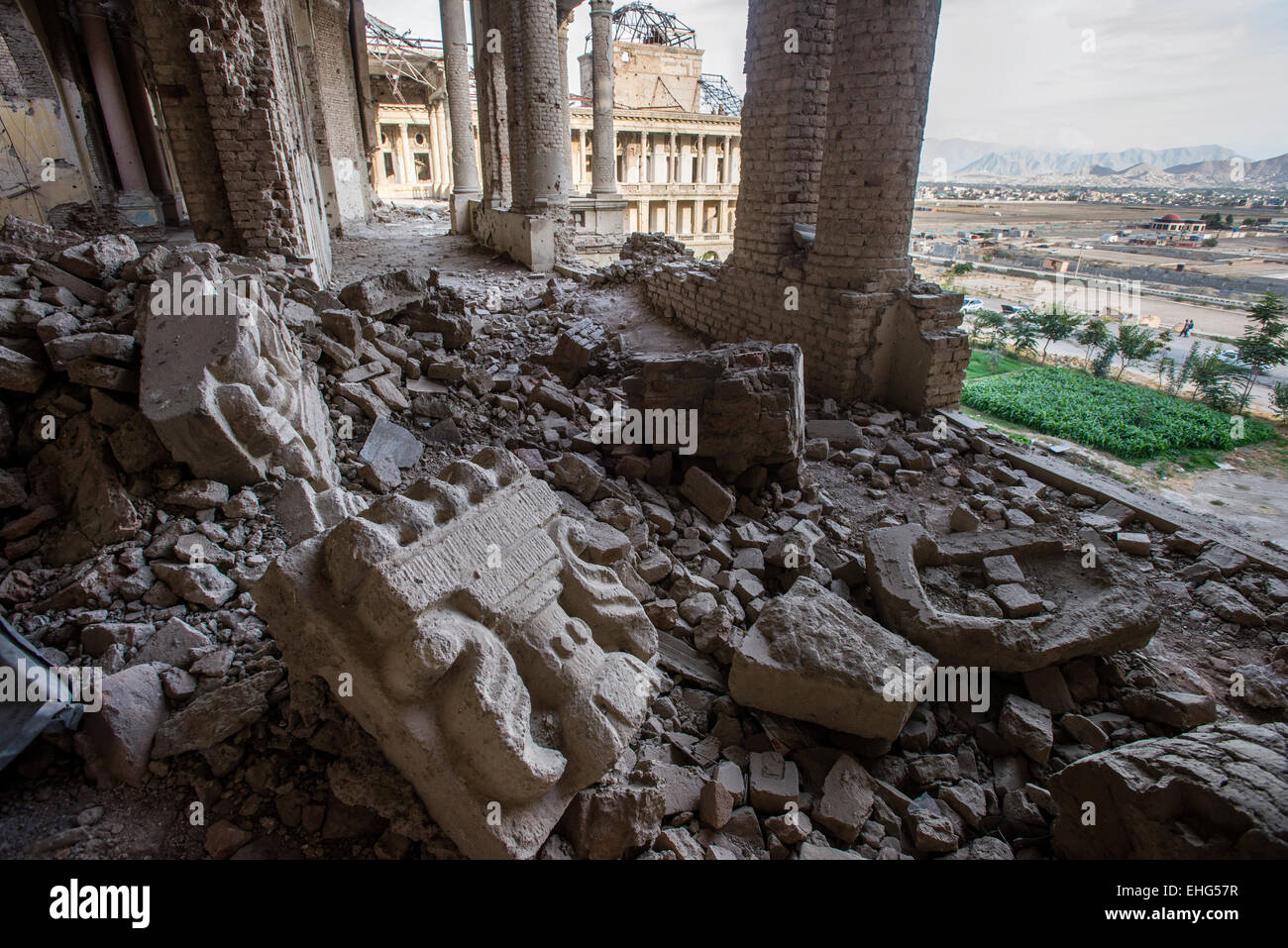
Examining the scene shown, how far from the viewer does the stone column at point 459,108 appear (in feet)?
48.7

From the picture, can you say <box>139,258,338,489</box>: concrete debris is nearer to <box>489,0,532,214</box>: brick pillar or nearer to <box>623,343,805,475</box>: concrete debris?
<box>623,343,805,475</box>: concrete debris

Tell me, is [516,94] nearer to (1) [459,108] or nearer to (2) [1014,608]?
(1) [459,108]

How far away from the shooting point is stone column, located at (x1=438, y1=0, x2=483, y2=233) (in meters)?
14.8

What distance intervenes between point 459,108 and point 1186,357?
665 inches

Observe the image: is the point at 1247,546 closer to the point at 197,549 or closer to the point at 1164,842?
the point at 1164,842

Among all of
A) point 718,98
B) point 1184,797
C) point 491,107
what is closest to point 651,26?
point 718,98

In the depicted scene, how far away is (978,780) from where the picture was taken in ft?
9.12

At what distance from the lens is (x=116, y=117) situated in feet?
37.0

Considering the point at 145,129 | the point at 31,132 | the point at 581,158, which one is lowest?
the point at 31,132

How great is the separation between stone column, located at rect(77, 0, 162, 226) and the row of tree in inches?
601

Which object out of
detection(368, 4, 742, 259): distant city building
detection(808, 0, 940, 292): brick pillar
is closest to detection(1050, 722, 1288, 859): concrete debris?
detection(808, 0, 940, 292): brick pillar

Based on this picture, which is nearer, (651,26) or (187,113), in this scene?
(187,113)

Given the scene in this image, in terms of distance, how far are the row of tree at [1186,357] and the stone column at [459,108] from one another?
11730mm

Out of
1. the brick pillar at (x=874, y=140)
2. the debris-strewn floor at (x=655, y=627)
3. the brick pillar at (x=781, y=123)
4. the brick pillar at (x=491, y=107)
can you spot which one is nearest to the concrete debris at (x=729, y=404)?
the debris-strewn floor at (x=655, y=627)
